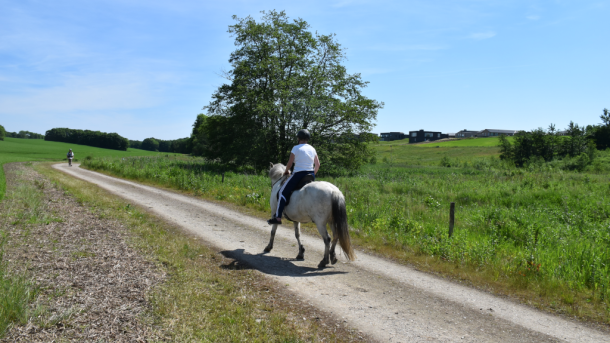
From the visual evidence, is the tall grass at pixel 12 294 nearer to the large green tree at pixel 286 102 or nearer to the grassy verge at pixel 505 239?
the grassy verge at pixel 505 239

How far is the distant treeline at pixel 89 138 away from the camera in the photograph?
112000 millimetres

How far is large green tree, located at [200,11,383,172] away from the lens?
31.5 meters

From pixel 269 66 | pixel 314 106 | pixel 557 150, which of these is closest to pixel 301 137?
pixel 314 106

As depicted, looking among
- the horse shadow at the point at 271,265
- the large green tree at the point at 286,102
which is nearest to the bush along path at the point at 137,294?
the horse shadow at the point at 271,265

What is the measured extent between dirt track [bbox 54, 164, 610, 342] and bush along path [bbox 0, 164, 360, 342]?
46cm

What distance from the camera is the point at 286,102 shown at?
30484 mm

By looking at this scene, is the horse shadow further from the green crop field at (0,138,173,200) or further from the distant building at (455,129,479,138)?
the distant building at (455,129,479,138)

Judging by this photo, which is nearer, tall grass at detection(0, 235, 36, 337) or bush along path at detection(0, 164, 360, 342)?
tall grass at detection(0, 235, 36, 337)

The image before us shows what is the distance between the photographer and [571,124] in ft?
215

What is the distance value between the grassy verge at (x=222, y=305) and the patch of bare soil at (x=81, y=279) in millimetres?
320

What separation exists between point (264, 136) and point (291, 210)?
23722 mm

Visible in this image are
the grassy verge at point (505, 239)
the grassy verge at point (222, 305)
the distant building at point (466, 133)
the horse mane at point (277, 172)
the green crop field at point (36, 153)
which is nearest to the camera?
the grassy verge at point (222, 305)

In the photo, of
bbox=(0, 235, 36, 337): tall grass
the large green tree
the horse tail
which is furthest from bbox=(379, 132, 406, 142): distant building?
bbox=(0, 235, 36, 337): tall grass

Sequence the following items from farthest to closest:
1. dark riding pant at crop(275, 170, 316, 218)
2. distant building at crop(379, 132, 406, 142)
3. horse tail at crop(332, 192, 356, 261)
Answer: distant building at crop(379, 132, 406, 142) < dark riding pant at crop(275, 170, 316, 218) < horse tail at crop(332, 192, 356, 261)
